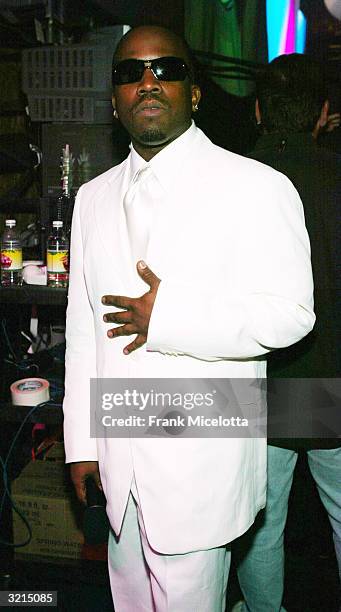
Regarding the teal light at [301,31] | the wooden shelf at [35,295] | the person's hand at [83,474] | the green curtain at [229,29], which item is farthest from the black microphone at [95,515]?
the teal light at [301,31]

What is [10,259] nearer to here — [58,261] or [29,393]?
[58,261]

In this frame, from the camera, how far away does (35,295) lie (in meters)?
1.74

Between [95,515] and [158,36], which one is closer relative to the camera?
[158,36]

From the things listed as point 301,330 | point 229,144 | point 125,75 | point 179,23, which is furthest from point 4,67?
point 301,330

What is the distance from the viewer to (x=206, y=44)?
9.25 ft

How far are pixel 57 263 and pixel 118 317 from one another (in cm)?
69

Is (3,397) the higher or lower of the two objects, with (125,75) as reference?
lower

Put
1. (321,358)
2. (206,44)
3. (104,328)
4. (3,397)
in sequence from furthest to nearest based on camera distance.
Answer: (206,44)
(3,397)
(321,358)
(104,328)

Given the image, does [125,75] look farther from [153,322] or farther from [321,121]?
[321,121]

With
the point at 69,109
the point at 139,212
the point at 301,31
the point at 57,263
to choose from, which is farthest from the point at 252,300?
the point at 301,31

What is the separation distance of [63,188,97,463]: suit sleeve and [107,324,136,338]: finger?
159 mm

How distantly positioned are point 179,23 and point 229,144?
54 cm

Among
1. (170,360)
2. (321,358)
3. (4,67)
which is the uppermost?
(4,67)
